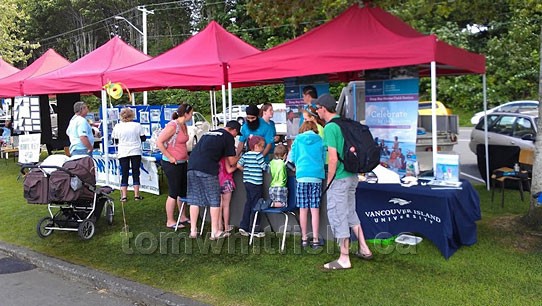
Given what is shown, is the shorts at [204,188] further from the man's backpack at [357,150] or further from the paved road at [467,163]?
the paved road at [467,163]

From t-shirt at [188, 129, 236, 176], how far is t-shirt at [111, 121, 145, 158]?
2.96 m

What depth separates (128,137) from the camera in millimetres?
8727

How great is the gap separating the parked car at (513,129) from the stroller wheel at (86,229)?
9.06 meters

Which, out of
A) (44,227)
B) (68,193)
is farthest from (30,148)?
(68,193)

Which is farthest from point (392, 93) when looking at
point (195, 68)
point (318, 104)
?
point (195, 68)

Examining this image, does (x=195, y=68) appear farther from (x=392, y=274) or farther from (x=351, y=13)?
(x=392, y=274)

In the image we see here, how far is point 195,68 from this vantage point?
793 cm

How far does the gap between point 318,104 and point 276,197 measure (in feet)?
4.41

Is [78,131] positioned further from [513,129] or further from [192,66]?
[513,129]

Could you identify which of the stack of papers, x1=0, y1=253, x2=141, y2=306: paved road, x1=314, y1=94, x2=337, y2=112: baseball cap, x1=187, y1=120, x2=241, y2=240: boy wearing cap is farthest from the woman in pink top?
the stack of papers

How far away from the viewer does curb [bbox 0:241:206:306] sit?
191 inches

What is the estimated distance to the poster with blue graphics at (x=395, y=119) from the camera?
20.8 feet

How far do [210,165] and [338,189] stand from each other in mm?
1731

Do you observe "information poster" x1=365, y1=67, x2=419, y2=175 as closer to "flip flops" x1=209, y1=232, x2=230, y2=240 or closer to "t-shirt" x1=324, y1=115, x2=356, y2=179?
"t-shirt" x1=324, y1=115, x2=356, y2=179
